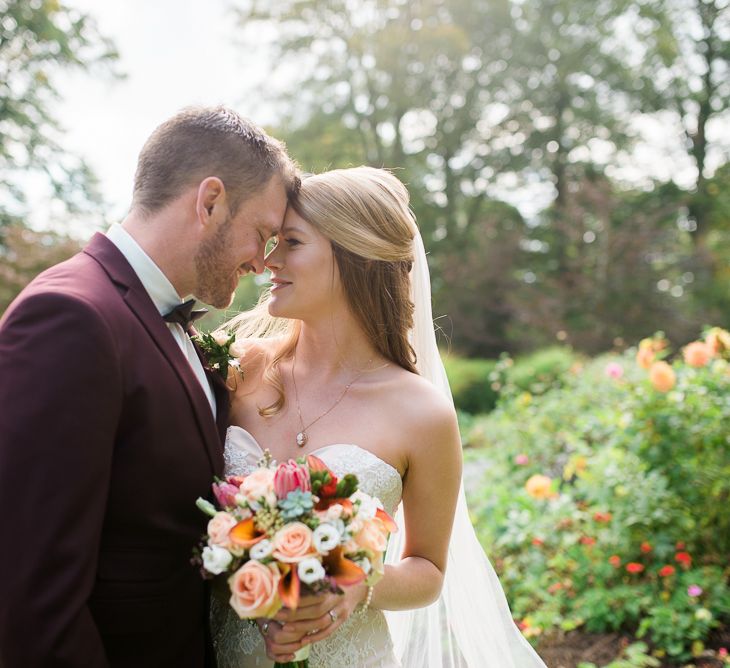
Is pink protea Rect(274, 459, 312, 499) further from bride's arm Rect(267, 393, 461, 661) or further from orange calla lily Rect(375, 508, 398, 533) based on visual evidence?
bride's arm Rect(267, 393, 461, 661)

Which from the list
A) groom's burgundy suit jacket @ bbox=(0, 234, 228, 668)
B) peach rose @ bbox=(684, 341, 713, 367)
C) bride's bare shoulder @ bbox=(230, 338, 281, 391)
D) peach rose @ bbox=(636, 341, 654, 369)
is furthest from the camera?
peach rose @ bbox=(636, 341, 654, 369)

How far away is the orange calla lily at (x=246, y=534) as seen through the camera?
185 centimetres

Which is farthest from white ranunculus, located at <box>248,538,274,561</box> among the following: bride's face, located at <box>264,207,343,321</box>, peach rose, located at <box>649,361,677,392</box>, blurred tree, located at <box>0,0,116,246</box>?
blurred tree, located at <box>0,0,116,246</box>

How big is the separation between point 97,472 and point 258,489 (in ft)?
1.37

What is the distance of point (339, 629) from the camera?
2.68 m

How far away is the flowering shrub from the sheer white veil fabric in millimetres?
1466

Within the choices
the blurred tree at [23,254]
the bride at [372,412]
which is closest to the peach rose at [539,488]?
the bride at [372,412]

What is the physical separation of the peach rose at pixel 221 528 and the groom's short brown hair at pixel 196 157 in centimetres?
105

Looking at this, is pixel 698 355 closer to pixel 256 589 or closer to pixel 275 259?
pixel 275 259

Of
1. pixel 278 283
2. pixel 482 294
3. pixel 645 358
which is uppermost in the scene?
pixel 278 283

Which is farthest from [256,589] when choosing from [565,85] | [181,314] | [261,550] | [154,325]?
[565,85]

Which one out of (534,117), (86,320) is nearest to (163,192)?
(86,320)

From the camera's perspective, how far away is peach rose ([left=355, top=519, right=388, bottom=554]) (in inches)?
76.8

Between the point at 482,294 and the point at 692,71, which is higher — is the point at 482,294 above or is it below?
below
